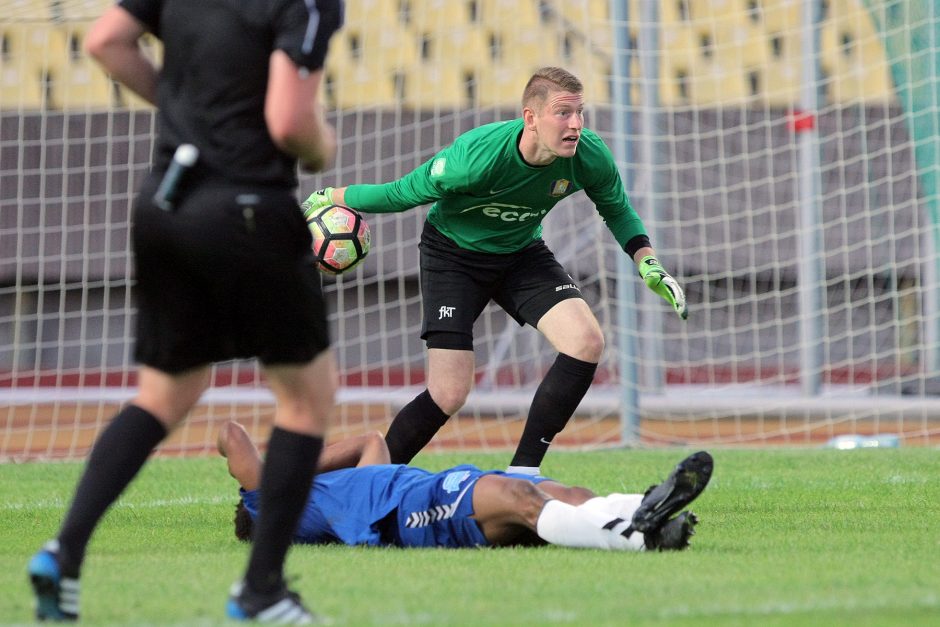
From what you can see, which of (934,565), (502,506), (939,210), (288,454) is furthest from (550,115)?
(939,210)

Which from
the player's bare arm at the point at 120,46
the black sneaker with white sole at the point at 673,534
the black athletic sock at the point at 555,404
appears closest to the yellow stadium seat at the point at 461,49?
the black athletic sock at the point at 555,404

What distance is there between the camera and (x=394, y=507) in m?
4.77

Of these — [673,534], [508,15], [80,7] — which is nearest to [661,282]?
[673,534]

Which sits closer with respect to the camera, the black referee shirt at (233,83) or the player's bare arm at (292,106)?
the player's bare arm at (292,106)

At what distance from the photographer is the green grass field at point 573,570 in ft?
Answer: 11.0

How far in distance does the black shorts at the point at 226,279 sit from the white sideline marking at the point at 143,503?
3349 mm

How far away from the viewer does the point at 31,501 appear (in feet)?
22.5

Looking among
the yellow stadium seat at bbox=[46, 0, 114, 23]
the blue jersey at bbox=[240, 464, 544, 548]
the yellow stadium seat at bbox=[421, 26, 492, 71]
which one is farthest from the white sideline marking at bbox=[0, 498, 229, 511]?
the yellow stadium seat at bbox=[421, 26, 492, 71]

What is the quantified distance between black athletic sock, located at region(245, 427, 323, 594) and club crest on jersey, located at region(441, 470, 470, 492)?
1379 mm

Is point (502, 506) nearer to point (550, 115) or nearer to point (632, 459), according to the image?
point (550, 115)

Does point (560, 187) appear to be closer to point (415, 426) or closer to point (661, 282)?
point (661, 282)

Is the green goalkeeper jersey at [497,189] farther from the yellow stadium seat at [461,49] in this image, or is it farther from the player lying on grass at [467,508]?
the yellow stadium seat at [461,49]

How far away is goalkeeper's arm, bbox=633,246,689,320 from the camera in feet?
18.1

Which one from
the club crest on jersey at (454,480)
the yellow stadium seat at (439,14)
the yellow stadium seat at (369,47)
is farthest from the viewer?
the yellow stadium seat at (369,47)
